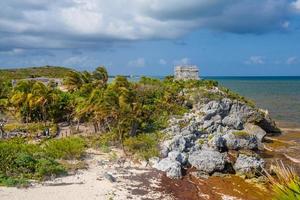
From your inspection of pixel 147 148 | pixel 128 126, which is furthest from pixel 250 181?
pixel 128 126

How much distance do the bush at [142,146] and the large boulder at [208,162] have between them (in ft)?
11.1

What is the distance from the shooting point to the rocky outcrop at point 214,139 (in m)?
32.2

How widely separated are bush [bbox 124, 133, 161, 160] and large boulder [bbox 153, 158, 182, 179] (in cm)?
198

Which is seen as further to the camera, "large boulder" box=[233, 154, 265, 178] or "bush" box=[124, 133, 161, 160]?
"bush" box=[124, 133, 161, 160]

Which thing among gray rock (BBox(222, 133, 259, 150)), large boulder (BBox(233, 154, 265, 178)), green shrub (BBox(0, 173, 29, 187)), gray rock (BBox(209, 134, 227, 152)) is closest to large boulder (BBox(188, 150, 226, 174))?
large boulder (BBox(233, 154, 265, 178))

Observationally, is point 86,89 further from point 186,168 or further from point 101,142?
point 186,168

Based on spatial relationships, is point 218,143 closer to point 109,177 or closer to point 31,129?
point 109,177

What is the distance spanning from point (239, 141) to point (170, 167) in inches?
579

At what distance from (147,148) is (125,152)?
6.71 ft

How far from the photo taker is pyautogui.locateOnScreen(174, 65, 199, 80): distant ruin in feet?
305

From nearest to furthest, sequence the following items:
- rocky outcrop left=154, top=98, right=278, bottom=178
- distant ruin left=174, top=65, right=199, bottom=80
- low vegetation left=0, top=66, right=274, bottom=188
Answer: low vegetation left=0, top=66, right=274, bottom=188, rocky outcrop left=154, top=98, right=278, bottom=178, distant ruin left=174, top=65, right=199, bottom=80

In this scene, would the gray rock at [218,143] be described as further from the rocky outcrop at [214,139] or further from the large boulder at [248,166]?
the large boulder at [248,166]

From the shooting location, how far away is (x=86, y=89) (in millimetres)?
51406

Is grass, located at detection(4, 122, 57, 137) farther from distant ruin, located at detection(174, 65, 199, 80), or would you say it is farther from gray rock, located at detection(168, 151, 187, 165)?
distant ruin, located at detection(174, 65, 199, 80)
